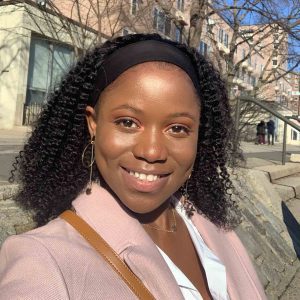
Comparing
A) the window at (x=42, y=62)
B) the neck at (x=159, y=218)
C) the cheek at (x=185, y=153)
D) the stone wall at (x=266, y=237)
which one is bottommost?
the stone wall at (x=266, y=237)

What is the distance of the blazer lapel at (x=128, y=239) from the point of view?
4.22 feet

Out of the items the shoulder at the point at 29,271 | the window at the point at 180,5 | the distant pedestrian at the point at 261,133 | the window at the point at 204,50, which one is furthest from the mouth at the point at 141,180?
the distant pedestrian at the point at 261,133

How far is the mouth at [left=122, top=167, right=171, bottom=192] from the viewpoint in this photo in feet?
4.91

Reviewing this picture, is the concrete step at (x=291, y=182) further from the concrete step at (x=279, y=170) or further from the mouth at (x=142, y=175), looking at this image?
the mouth at (x=142, y=175)

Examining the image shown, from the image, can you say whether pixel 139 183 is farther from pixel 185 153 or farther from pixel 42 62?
pixel 42 62

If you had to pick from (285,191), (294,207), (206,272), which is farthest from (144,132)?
(285,191)

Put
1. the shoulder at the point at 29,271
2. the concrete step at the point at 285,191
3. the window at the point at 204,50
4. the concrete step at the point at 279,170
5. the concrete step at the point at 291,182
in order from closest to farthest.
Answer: the shoulder at the point at 29,271 < the window at the point at 204,50 < the concrete step at the point at 285,191 < the concrete step at the point at 291,182 < the concrete step at the point at 279,170

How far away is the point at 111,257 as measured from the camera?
1272 mm

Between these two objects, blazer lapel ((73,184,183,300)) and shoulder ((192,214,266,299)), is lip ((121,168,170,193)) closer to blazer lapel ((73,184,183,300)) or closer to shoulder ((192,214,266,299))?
blazer lapel ((73,184,183,300))

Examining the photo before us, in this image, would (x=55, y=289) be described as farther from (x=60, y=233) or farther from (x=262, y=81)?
(x=262, y=81)

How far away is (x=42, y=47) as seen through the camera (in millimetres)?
18438

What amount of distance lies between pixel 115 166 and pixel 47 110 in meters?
0.49

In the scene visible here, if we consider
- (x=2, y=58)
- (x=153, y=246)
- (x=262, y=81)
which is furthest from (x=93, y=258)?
(x=2, y=58)

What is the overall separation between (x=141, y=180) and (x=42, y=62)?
18.1 metres
